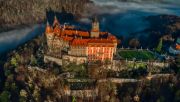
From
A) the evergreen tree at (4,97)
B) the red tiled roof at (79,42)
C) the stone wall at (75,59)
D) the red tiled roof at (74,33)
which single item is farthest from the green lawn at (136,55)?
the evergreen tree at (4,97)

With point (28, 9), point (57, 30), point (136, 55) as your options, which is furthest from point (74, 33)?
point (28, 9)

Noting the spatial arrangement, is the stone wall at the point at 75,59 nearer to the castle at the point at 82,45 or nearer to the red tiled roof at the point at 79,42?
the castle at the point at 82,45

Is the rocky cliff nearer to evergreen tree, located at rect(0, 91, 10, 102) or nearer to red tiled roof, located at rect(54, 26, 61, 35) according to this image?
red tiled roof, located at rect(54, 26, 61, 35)

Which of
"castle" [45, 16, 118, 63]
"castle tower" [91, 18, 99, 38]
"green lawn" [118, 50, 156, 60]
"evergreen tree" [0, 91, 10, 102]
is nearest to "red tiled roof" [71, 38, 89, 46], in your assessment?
"castle" [45, 16, 118, 63]

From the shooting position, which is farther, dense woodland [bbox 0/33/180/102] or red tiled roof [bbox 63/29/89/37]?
red tiled roof [bbox 63/29/89/37]

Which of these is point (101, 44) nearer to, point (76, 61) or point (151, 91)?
point (76, 61)
